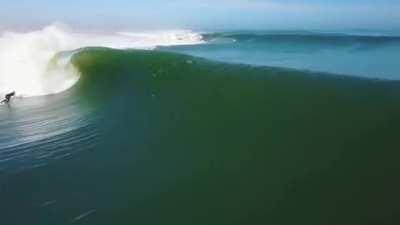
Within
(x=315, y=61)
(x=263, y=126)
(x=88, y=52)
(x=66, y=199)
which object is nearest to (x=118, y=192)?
(x=66, y=199)

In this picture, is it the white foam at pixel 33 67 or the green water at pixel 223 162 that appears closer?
the green water at pixel 223 162

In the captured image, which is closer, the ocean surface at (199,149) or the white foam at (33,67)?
the ocean surface at (199,149)

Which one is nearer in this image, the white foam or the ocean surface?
the ocean surface

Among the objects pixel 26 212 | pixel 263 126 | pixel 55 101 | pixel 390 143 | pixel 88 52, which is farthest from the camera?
pixel 88 52

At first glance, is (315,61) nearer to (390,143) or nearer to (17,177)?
(390,143)

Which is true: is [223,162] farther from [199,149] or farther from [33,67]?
[33,67]
